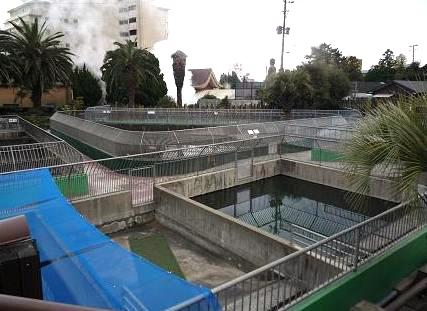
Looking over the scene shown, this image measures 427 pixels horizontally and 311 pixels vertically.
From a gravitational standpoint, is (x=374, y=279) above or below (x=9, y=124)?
below

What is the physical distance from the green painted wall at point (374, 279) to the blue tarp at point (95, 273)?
5.92ft

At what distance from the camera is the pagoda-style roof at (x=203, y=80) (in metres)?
79.9

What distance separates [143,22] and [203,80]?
2813 cm

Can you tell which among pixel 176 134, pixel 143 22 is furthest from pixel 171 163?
pixel 143 22

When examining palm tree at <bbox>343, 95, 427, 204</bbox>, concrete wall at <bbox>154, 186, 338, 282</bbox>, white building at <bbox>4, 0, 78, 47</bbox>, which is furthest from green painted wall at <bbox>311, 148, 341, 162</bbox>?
white building at <bbox>4, 0, 78, 47</bbox>

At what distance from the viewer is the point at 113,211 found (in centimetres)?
1239

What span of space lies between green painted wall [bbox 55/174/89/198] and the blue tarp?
4.19m

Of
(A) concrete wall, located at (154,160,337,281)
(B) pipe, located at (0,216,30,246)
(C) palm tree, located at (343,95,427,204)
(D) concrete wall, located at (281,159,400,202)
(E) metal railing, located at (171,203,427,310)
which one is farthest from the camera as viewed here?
(D) concrete wall, located at (281,159,400,202)

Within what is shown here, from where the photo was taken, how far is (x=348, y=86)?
4028cm

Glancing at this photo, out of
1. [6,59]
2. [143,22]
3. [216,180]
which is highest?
[143,22]

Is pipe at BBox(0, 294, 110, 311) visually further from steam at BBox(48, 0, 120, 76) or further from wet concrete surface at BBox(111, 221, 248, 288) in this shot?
steam at BBox(48, 0, 120, 76)

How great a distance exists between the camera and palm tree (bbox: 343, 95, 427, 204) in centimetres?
496

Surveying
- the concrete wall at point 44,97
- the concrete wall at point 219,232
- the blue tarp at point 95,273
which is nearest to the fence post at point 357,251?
the concrete wall at point 219,232

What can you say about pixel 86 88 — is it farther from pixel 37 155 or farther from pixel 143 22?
pixel 143 22
